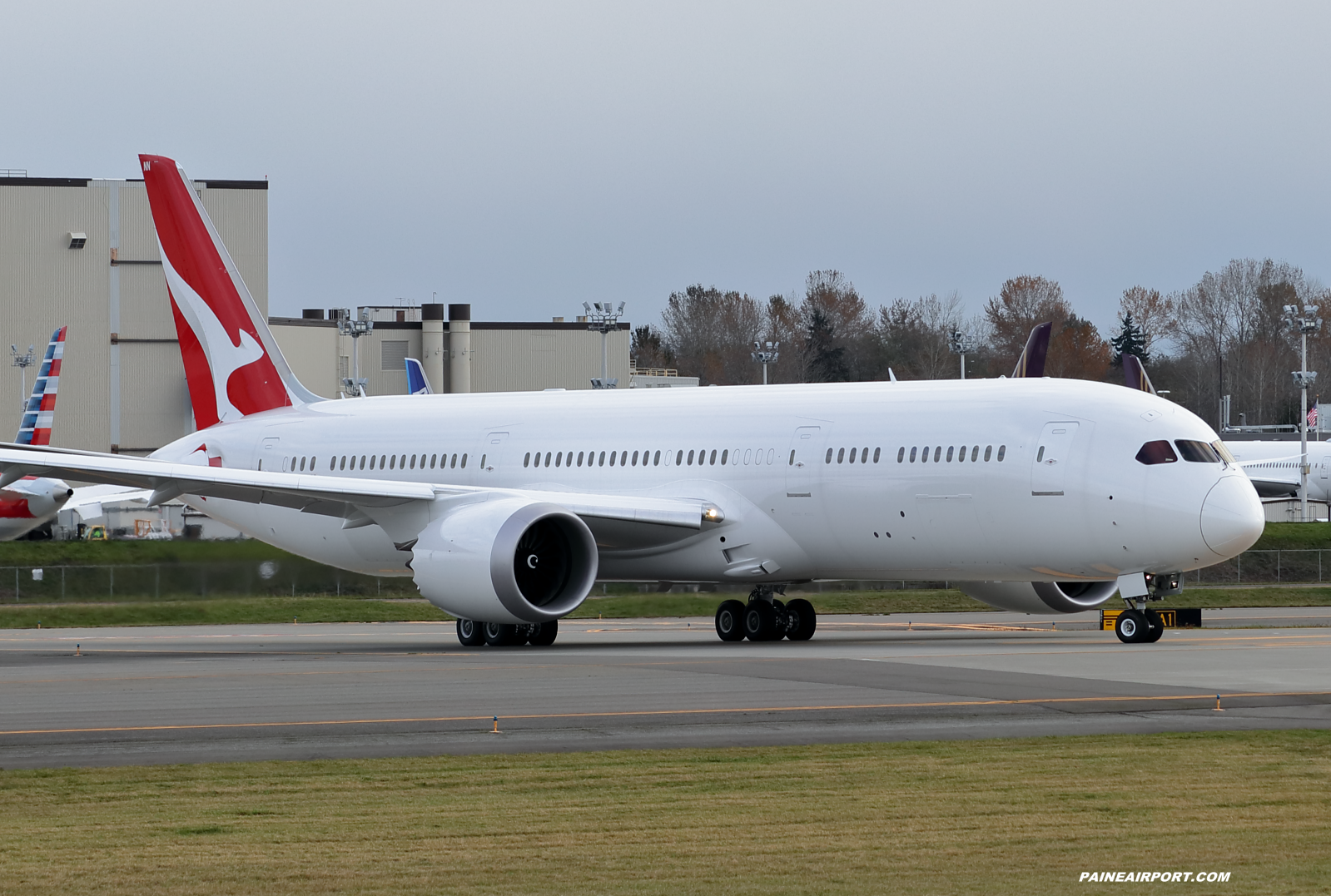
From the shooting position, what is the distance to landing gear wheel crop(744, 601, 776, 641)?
29703 millimetres

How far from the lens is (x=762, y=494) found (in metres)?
28.7

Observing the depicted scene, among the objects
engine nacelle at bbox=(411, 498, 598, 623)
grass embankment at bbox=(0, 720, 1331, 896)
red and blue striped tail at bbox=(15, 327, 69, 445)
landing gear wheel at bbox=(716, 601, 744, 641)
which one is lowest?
landing gear wheel at bbox=(716, 601, 744, 641)

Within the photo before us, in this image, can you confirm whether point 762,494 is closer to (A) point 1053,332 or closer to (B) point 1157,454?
(B) point 1157,454

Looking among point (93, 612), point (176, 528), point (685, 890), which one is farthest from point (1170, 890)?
point (176, 528)

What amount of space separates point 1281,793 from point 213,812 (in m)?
6.76

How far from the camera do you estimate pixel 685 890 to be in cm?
939

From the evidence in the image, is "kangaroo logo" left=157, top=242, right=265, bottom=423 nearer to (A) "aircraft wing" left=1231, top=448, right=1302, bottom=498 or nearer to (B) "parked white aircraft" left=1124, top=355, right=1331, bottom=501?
(B) "parked white aircraft" left=1124, top=355, right=1331, bottom=501

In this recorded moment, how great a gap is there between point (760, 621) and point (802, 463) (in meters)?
2.97

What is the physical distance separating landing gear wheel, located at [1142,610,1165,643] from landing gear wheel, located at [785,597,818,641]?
558cm

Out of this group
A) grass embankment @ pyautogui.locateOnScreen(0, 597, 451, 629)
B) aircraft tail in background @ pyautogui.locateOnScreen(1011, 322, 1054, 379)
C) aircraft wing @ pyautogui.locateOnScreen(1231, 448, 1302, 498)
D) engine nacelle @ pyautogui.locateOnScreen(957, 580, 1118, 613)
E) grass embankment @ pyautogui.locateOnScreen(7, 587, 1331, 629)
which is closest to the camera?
engine nacelle @ pyautogui.locateOnScreen(957, 580, 1118, 613)

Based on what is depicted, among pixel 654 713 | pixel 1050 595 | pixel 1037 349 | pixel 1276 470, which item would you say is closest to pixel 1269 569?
pixel 1037 349

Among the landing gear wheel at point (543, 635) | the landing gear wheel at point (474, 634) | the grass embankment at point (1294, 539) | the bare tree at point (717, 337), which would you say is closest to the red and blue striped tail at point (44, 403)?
the landing gear wheel at point (474, 634)
